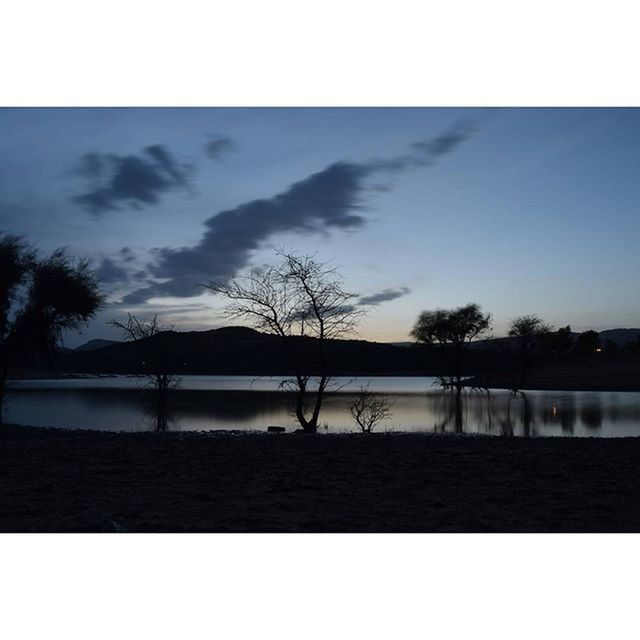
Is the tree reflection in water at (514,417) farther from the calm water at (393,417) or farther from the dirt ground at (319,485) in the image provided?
the dirt ground at (319,485)

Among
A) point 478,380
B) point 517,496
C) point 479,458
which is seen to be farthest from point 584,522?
point 478,380

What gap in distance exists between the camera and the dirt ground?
5.23 metres

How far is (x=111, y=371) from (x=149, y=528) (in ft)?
321

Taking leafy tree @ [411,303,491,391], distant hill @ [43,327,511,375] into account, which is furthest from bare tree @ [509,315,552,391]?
distant hill @ [43,327,511,375]

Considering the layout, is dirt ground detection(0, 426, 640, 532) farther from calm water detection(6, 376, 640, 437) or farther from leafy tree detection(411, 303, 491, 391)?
leafy tree detection(411, 303, 491, 391)

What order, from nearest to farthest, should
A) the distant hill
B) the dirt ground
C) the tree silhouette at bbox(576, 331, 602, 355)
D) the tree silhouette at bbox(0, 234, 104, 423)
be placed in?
the dirt ground, the tree silhouette at bbox(0, 234, 104, 423), the tree silhouette at bbox(576, 331, 602, 355), the distant hill

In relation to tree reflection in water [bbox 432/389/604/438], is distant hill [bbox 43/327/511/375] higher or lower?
higher

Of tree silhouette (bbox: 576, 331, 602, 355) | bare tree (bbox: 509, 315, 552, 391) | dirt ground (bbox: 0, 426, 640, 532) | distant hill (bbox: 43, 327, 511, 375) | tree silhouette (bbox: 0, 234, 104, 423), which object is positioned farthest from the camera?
distant hill (bbox: 43, 327, 511, 375)

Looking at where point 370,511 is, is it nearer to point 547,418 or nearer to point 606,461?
point 606,461

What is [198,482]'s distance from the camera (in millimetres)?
7027

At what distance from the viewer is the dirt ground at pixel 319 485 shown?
5234 mm

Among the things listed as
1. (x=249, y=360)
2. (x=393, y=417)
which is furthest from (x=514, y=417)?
(x=249, y=360)

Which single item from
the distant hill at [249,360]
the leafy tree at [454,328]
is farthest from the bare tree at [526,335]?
the distant hill at [249,360]

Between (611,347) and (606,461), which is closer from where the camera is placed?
(606,461)
